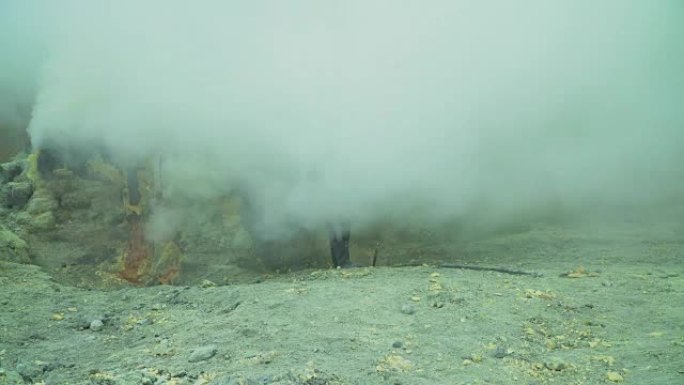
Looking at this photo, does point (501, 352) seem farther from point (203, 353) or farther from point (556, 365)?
point (203, 353)

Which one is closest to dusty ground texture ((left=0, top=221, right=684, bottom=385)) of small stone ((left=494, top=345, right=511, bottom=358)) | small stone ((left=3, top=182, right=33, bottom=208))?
small stone ((left=494, top=345, right=511, bottom=358))

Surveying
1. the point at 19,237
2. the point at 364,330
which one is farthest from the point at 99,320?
the point at 19,237

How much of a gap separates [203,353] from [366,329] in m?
0.91

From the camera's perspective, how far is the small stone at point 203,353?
9.55 ft

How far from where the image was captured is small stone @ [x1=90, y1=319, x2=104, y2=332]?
3744mm

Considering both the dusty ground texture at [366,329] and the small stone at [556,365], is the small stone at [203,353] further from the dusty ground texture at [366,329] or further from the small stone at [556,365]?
the small stone at [556,365]

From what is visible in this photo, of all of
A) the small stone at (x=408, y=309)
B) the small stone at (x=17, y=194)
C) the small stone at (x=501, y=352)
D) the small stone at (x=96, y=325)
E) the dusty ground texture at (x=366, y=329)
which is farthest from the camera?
the small stone at (x=17, y=194)

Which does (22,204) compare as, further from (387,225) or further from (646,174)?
(646,174)

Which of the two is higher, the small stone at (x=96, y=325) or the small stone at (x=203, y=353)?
the small stone at (x=203, y=353)

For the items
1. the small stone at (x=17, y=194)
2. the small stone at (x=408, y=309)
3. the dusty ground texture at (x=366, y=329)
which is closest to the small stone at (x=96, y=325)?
the dusty ground texture at (x=366, y=329)

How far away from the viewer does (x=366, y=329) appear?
3.27m

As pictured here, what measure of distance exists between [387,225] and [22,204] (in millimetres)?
4011

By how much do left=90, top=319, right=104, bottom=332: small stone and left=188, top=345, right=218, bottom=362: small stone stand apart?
1096 millimetres

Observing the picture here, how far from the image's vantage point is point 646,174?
23.4 ft
